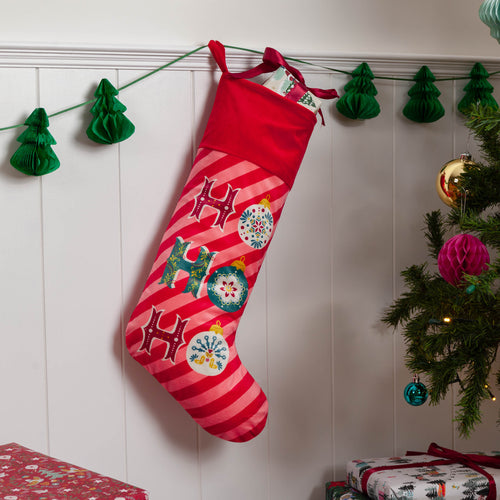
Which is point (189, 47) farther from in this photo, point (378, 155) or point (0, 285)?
point (0, 285)

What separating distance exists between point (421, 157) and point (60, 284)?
91 centimetres

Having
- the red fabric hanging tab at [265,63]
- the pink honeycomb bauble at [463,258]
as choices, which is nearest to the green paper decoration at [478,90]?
the red fabric hanging tab at [265,63]

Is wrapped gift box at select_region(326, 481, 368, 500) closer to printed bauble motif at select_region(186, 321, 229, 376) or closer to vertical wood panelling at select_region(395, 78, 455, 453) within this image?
vertical wood panelling at select_region(395, 78, 455, 453)

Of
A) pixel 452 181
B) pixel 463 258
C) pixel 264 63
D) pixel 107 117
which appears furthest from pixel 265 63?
pixel 463 258

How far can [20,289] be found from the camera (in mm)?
1235

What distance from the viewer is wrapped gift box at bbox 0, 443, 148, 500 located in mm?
740

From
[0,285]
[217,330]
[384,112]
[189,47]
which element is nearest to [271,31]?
[189,47]

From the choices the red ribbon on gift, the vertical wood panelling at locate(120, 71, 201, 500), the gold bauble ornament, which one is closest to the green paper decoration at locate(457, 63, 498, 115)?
the gold bauble ornament

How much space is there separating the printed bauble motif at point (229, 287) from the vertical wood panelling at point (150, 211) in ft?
0.63

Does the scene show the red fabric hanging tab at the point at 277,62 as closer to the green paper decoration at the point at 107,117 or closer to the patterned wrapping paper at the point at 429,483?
the green paper decoration at the point at 107,117

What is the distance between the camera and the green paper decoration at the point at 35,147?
3.86 feet

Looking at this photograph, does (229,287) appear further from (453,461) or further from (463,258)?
(453,461)

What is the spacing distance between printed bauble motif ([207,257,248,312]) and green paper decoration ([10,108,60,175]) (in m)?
0.41

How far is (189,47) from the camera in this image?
1296 millimetres
